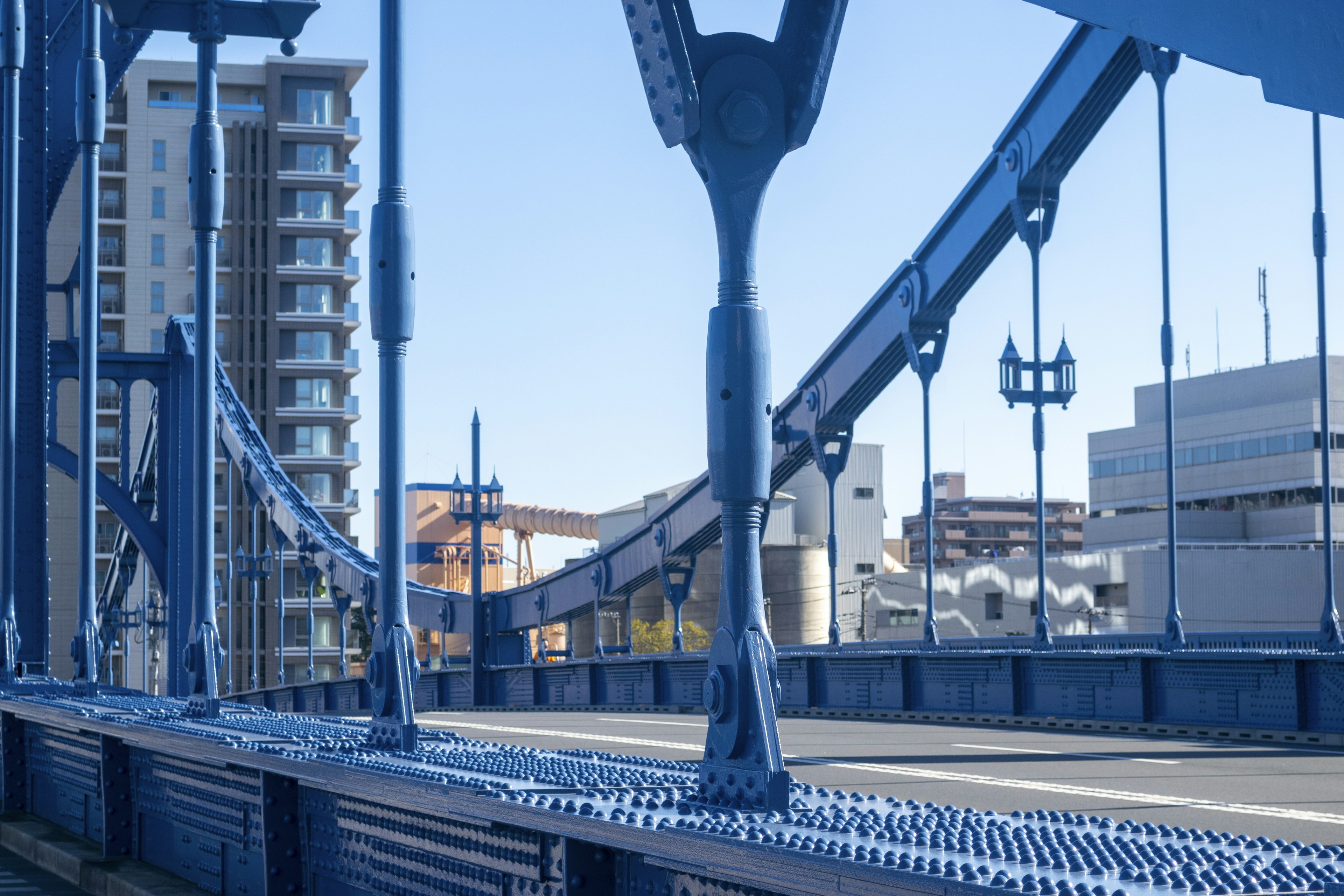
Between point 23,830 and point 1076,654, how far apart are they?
11.7 metres

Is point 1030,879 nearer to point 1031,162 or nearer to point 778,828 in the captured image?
point 778,828

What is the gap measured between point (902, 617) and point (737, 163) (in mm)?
81603

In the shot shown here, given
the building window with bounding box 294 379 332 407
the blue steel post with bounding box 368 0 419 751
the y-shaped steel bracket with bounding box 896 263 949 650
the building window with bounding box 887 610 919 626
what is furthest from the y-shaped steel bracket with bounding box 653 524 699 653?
the building window with bounding box 294 379 332 407

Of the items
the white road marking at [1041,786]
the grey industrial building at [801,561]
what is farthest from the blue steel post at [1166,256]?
the grey industrial building at [801,561]

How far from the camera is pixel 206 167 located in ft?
41.9

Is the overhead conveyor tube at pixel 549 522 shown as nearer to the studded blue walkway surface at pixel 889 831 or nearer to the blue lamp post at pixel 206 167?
the blue lamp post at pixel 206 167

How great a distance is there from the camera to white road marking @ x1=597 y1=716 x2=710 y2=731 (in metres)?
20.3

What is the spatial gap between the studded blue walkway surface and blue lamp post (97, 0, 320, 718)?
203 inches

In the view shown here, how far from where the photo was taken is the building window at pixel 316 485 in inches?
3391

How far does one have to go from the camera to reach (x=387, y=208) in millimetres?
8586

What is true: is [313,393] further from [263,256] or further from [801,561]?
[801,561]

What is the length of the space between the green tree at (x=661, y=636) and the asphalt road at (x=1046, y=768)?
2288 inches

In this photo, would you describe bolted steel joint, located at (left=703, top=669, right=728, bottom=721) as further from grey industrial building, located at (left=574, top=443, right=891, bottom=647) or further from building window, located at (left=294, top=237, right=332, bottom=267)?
building window, located at (left=294, top=237, right=332, bottom=267)

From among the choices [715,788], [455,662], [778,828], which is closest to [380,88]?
[715,788]
